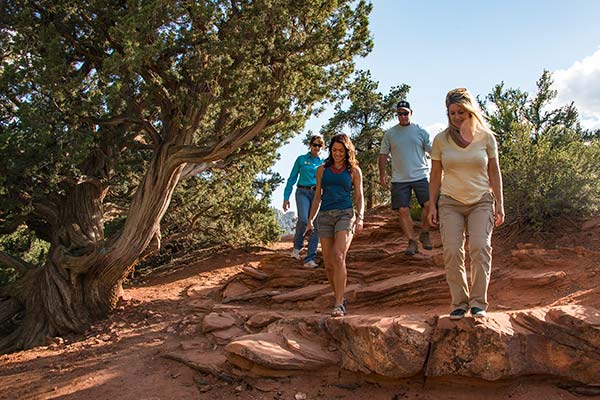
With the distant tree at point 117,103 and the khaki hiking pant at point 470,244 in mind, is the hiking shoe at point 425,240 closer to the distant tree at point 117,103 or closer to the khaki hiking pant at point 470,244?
the khaki hiking pant at point 470,244

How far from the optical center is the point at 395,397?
4266 mm

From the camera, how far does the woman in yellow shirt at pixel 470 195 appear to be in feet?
12.6

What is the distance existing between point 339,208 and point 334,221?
0.53 feet

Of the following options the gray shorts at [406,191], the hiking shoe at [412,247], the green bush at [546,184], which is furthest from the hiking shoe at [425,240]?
the green bush at [546,184]

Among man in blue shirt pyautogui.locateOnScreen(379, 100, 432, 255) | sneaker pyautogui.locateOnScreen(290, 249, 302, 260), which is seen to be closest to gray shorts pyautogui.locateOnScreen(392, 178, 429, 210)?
man in blue shirt pyautogui.locateOnScreen(379, 100, 432, 255)

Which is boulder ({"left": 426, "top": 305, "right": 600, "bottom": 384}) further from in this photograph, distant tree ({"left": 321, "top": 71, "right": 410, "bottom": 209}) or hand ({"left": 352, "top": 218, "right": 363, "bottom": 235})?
distant tree ({"left": 321, "top": 71, "right": 410, "bottom": 209})

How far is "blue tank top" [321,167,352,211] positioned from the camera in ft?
16.5

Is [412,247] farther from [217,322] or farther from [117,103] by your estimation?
[117,103]

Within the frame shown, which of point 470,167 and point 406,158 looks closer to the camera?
point 470,167

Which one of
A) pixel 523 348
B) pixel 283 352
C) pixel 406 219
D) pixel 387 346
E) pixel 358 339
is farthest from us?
pixel 406 219

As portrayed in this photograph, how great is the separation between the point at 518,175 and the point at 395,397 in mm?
4937

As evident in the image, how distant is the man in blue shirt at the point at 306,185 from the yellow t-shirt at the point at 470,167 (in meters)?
3.34

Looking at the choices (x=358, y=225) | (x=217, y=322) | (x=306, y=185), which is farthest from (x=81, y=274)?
(x=358, y=225)

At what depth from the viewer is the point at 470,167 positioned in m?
3.89
